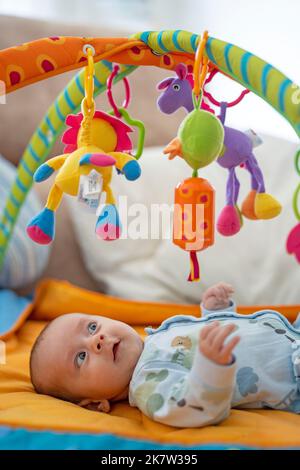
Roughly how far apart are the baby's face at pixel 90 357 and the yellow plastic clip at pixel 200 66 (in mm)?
364

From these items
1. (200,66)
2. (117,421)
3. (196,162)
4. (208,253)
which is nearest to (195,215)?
(196,162)

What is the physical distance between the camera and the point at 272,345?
0.84 m

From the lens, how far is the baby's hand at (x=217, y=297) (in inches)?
37.6

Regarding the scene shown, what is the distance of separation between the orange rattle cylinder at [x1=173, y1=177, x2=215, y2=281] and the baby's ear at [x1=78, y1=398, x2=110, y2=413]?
0.91ft

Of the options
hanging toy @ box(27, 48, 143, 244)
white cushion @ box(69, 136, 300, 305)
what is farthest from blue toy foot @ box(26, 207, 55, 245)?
white cushion @ box(69, 136, 300, 305)

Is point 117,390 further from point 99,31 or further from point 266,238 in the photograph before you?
point 99,31

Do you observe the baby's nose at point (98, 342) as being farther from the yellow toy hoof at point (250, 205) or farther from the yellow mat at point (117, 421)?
the yellow toy hoof at point (250, 205)

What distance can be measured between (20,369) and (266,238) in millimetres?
686

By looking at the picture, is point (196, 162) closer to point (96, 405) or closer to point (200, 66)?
point (200, 66)

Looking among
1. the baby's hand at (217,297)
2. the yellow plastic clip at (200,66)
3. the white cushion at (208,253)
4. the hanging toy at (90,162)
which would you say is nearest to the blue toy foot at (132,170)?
the hanging toy at (90,162)

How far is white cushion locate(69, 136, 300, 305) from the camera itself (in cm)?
140

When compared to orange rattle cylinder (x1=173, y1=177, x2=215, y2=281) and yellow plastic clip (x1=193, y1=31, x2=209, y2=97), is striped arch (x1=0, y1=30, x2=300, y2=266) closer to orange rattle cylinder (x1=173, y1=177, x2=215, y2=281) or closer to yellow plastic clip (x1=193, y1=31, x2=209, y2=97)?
yellow plastic clip (x1=193, y1=31, x2=209, y2=97)
